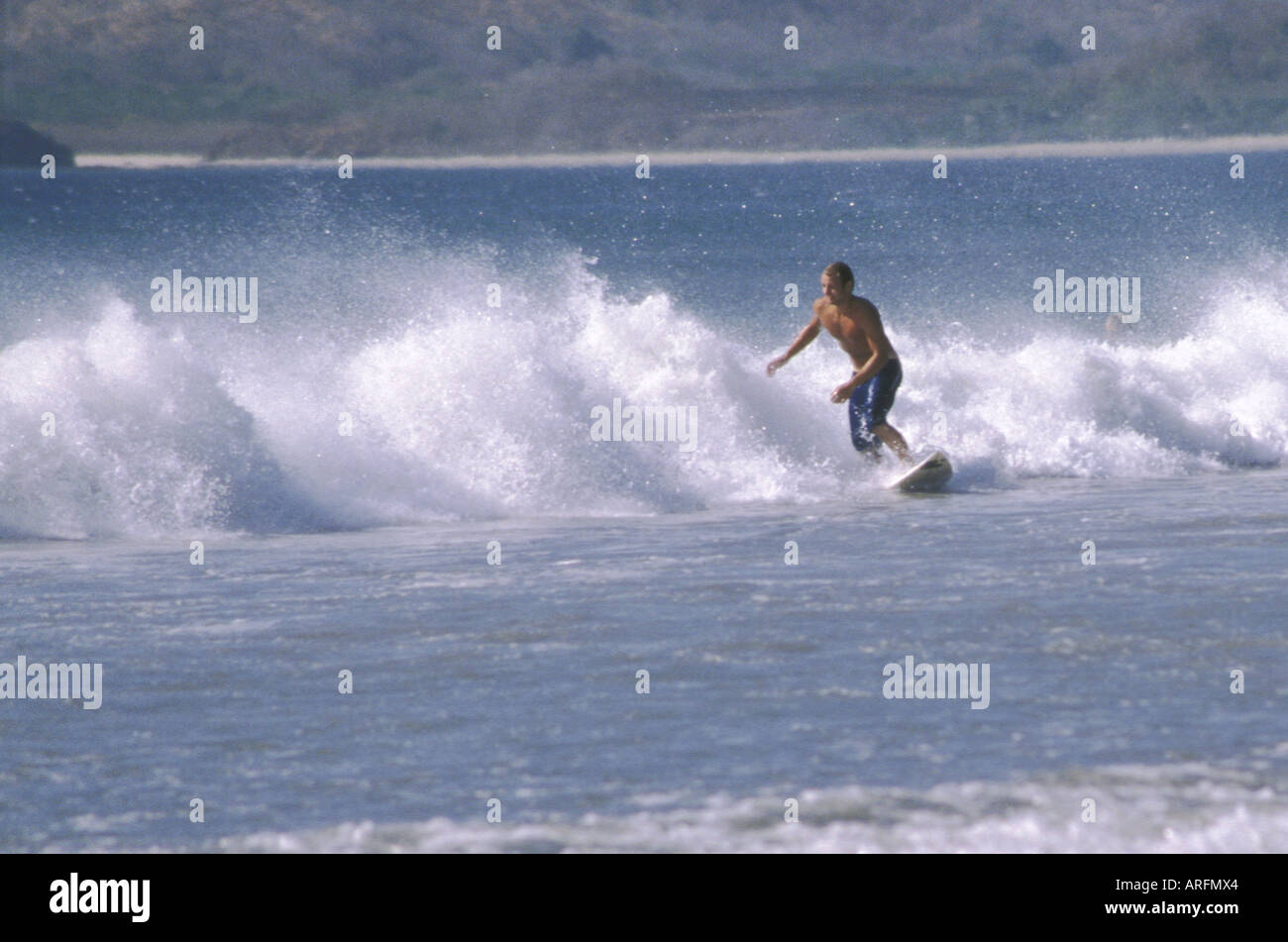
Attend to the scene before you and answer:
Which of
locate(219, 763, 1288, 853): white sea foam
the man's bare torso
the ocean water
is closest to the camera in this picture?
locate(219, 763, 1288, 853): white sea foam

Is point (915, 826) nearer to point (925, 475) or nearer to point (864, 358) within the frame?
point (925, 475)

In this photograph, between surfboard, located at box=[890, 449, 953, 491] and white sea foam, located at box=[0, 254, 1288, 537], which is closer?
white sea foam, located at box=[0, 254, 1288, 537]

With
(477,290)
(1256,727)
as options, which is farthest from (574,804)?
Result: (477,290)

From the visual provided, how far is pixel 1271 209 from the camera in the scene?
52688 millimetres

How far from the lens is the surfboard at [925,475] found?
12.6 metres

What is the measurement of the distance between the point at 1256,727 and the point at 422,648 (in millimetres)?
3672

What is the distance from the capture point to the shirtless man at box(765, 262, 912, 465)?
41.3ft

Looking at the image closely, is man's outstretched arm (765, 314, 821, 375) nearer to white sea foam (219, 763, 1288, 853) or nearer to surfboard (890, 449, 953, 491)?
surfboard (890, 449, 953, 491)

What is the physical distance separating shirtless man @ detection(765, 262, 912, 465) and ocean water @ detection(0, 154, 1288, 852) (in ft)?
1.24

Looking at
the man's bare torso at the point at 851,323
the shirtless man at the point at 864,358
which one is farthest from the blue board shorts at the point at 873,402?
the man's bare torso at the point at 851,323

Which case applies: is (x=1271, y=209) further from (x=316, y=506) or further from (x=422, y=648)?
(x=422, y=648)

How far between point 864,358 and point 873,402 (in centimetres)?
37

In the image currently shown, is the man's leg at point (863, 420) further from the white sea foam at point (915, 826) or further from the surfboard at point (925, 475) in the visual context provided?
the white sea foam at point (915, 826)

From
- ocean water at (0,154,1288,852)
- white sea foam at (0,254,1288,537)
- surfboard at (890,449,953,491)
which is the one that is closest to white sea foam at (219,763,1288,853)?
ocean water at (0,154,1288,852)
